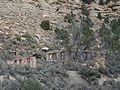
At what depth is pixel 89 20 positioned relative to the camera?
139ft

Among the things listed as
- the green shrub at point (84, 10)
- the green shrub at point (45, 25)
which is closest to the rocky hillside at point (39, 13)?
the green shrub at point (45, 25)

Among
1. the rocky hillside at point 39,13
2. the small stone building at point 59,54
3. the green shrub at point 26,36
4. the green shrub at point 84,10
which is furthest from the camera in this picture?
the green shrub at point 84,10

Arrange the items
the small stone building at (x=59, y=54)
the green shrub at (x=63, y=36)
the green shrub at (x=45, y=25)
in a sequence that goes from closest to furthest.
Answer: the small stone building at (x=59, y=54) < the green shrub at (x=63, y=36) < the green shrub at (x=45, y=25)

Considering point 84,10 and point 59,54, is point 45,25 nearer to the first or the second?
point 59,54

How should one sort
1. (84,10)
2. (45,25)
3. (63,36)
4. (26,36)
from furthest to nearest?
(84,10), (45,25), (63,36), (26,36)

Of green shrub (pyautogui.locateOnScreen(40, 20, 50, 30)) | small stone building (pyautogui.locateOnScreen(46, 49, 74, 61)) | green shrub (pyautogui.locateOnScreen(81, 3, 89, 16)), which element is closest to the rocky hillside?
green shrub (pyautogui.locateOnScreen(40, 20, 50, 30))

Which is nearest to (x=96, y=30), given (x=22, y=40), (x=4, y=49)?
(x=22, y=40)

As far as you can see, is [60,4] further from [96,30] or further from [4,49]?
[4,49]

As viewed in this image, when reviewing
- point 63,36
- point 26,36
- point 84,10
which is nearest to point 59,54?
point 63,36

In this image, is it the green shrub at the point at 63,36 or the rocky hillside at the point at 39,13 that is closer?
the green shrub at the point at 63,36

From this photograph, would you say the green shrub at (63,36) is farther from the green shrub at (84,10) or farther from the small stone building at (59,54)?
the green shrub at (84,10)

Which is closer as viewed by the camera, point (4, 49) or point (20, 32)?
point (4, 49)

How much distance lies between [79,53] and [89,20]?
12.3 meters

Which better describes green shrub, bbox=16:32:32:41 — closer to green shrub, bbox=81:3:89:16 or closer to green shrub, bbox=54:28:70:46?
green shrub, bbox=54:28:70:46
